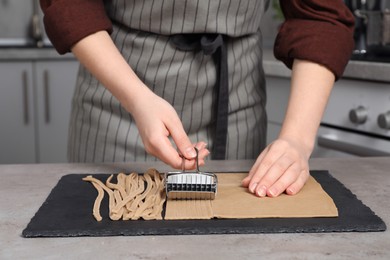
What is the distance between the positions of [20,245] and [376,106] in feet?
3.87

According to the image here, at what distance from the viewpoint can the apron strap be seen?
1.08 metres

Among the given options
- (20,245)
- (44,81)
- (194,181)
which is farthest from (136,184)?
(44,81)

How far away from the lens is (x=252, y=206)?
0.72m

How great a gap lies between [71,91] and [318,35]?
61.5 inches

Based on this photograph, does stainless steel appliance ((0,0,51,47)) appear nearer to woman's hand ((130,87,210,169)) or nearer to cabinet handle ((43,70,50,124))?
cabinet handle ((43,70,50,124))

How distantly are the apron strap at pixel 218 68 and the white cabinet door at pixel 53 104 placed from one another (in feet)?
4.58

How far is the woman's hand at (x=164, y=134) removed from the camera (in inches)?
31.4

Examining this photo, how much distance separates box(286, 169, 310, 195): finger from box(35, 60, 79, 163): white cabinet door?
1.72m

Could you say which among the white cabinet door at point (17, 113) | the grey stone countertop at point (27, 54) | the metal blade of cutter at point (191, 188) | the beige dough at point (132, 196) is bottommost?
the white cabinet door at point (17, 113)

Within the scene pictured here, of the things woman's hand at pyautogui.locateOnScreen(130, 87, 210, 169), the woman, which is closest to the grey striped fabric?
the woman

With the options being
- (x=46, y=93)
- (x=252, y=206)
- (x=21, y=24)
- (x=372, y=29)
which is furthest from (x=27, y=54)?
(x=252, y=206)

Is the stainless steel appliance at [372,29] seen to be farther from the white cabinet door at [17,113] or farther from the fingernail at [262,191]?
the white cabinet door at [17,113]

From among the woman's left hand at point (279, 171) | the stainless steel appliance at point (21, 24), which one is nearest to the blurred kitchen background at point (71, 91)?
the stainless steel appliance at point (21, 24)

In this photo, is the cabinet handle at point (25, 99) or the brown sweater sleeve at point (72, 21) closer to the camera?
the brown sweater sleeve at point (72, 21)
